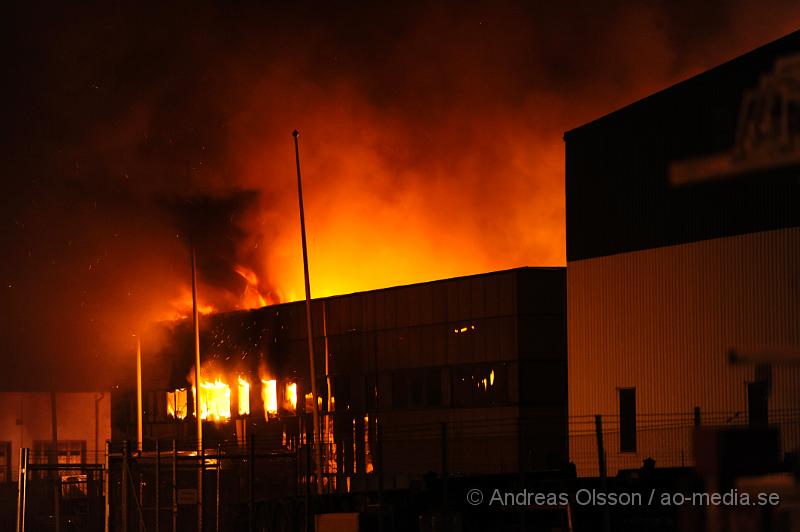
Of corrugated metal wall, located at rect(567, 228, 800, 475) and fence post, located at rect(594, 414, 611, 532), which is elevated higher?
corrugated metal wall, located at rect(567, 228, 800, 475)

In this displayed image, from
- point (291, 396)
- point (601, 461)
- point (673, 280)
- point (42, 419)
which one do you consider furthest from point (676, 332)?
point (42, 419)

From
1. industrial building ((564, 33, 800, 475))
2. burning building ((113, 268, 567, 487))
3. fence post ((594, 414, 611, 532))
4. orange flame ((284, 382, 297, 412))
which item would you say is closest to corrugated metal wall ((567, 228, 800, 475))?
industrial building ((564, 33, 800, 475))

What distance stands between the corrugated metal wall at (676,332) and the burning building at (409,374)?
380 cm

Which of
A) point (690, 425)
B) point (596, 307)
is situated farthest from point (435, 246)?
point (690, 425)

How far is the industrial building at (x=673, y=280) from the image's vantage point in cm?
3212

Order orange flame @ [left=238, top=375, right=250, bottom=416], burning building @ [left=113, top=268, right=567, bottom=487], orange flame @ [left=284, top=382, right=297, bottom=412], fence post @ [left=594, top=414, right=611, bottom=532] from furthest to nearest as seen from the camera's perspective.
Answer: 1. orange flame @ [left=238, top=375, right=250, bottom=416]
2. orange flame @ [left=284, top=382, right=297, bottom=412]
3. burning building @ [left=113, top=268, right=567, bottom=487]
4. fence post @ [left=594, top=414, right=611, bottom=532]

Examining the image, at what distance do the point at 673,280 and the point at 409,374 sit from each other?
58.3ft

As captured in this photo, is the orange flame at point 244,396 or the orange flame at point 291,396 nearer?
the orange flame at point 291,396

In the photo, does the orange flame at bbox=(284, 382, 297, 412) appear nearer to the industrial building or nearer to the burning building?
the burning building

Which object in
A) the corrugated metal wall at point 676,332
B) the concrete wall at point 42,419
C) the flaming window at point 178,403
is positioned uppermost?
the corrugated metal wall at point 676,332

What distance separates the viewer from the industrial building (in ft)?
105

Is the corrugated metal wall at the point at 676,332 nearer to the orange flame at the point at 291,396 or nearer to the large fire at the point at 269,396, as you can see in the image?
the orange flame at the point at 291,396

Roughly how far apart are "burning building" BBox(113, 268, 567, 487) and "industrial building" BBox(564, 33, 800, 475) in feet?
13.9

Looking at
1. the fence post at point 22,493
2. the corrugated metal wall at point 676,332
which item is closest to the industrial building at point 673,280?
the corrugated metal wall at point 676,332
